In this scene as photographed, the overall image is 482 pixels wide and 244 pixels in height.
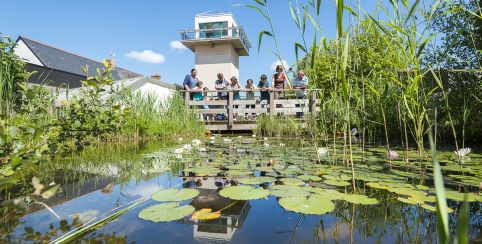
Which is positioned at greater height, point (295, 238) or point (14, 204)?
point (14, 204)

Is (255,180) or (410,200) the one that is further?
(255,180)

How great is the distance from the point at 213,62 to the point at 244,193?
20.5m

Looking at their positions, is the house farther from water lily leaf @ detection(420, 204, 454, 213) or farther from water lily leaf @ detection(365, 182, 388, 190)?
water lily leaf @ detection(420, 204, 454, 213)

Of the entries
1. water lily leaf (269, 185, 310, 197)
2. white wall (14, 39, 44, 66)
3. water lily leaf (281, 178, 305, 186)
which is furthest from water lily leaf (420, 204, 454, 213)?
white wall (14, 39, 44, 66)

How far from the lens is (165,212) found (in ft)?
3.90

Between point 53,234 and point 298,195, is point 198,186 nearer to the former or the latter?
point 298,195

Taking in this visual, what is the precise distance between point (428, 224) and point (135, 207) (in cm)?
117

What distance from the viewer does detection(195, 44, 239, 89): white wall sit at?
21.1 m

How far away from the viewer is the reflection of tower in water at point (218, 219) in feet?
3.29

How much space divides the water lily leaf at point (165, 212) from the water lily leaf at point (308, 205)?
413 mm

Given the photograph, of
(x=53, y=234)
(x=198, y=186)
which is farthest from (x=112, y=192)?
(x=53, y=234)

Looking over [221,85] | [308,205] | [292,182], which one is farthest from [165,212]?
[221,85]

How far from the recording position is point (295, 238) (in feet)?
3.23

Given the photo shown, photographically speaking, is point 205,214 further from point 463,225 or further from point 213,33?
point 213,33
